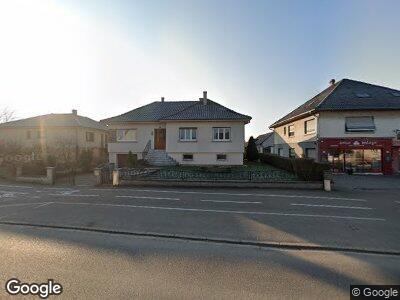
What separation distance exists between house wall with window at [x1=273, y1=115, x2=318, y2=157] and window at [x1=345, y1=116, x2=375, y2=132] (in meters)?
2.73

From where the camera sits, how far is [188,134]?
26750 mm

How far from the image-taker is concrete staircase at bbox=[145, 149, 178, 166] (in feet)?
86.4

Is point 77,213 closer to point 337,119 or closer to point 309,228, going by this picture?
point 309,228

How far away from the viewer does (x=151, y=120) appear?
1104 inches

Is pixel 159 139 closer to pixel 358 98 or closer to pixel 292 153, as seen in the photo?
pixel 292 153

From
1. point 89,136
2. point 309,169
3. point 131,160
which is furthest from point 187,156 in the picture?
point 89,136

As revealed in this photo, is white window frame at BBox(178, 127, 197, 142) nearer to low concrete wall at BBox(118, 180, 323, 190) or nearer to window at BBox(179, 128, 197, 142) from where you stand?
window at BBox(179, 128, 197, 142)

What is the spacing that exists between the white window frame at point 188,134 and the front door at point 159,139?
2.15m

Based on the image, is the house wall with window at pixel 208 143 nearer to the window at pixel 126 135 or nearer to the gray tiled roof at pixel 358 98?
the window at pixel 126 135

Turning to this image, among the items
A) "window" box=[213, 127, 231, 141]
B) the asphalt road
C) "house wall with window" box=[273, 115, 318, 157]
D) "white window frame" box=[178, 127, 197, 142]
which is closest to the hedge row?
the asphalt road

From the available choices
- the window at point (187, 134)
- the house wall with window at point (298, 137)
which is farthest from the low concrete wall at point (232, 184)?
the house wall with window at point (298, 137)

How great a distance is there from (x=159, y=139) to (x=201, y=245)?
2181 centimetres

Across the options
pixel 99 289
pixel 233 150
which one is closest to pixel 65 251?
pixel 99 289

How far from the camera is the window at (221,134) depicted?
26.2m
